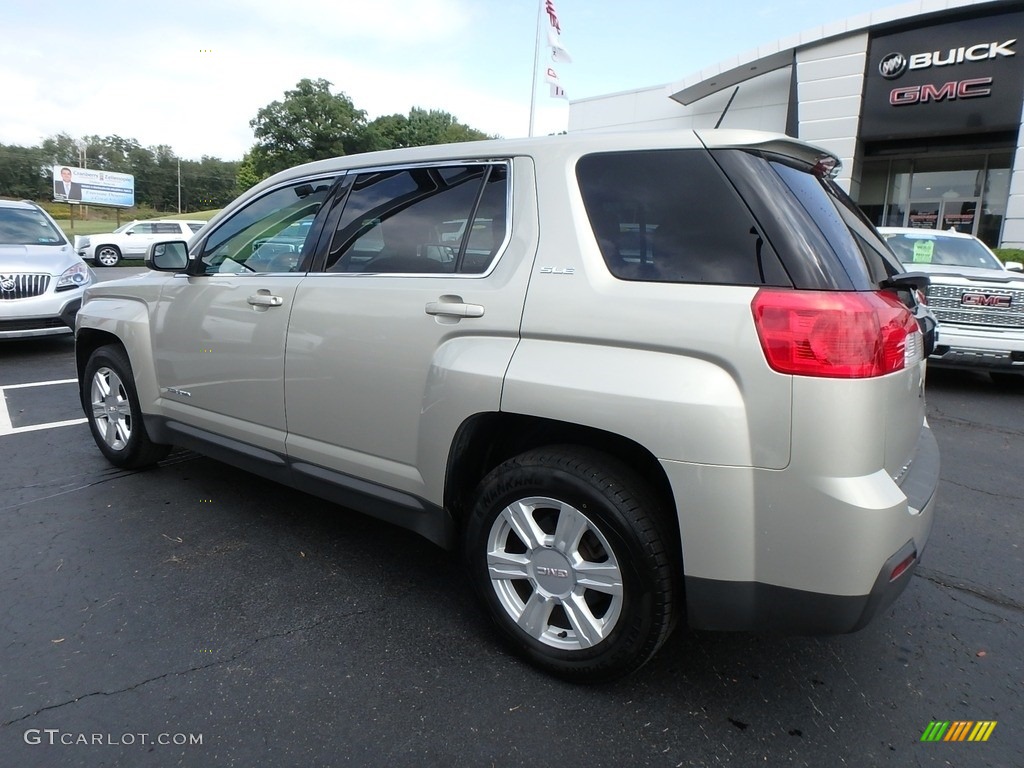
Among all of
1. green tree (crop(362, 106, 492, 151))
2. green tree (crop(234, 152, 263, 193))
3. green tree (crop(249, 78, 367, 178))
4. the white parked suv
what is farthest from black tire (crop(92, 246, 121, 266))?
green tree (crop(234, 152, 263, 193))

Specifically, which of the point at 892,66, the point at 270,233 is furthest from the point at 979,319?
the point at 892,66

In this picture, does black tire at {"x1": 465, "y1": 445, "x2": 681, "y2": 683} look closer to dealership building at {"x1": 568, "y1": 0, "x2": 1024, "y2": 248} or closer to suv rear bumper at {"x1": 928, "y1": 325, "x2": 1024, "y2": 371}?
suv rear bumper at {"x1": 928, "y1": 325, "x2": 1024, "y2": 371}

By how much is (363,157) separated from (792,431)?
225cm

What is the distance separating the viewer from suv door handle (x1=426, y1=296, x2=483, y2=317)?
7.87ft

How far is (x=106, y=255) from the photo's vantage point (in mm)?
25047

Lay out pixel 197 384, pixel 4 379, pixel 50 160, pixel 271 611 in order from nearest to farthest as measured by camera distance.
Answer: pixel 271 611, pixel 197 384, pixel 4 379, pixel 50 160

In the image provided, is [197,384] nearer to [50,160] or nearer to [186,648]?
[186,648]

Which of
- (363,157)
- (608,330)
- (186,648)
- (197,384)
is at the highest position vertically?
(363,157)

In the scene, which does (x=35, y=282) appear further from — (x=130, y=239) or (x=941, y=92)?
(x=130, y=239)

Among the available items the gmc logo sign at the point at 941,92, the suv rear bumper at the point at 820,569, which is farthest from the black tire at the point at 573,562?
the gmc logo sign at the point at 941,92

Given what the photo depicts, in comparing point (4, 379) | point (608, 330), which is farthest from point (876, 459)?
point (4, 379)

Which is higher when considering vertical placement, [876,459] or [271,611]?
[876,459]

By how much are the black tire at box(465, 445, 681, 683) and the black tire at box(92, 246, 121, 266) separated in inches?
1067

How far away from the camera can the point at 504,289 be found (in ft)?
7.76
